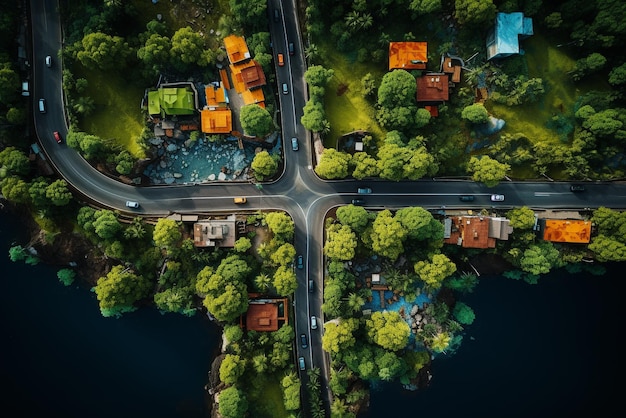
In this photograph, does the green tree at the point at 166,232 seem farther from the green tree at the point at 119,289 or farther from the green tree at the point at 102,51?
the green tree at the point at 102,51

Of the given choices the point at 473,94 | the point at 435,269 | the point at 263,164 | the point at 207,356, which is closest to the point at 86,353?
the point at 207,356

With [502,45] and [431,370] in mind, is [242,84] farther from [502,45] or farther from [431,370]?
[431,370]

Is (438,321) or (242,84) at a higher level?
(242,84)

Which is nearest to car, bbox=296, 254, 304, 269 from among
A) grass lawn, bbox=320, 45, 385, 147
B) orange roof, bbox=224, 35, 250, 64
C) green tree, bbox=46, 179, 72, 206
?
grass lawn, bbox=320, 45, 385, 147

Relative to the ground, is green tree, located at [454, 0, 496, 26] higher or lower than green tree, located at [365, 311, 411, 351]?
higher

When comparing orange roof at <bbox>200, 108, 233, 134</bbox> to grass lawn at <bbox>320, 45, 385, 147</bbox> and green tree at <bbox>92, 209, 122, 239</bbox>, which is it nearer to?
grass lawn at <bbox>320, 45, 385, 147</bbox>

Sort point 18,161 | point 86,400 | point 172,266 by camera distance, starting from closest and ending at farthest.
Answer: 1. point 18,161
2. point 172,266
3. point 86,400

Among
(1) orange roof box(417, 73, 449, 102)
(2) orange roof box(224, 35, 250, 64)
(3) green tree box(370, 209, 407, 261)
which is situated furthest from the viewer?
(1) orange roof box(417, 73, 449, 102)

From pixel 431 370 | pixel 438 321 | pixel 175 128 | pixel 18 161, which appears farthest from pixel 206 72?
pixel 431 370
